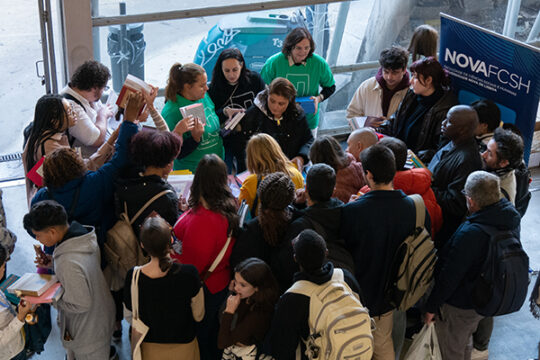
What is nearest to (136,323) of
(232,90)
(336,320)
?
(336,320)

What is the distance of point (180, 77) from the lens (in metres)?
4.30

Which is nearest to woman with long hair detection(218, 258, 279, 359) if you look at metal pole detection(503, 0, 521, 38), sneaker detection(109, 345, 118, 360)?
sneaker detection(109, 345, 118, 360)

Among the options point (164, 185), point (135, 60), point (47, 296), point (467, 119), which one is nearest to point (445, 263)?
point (467, 119)

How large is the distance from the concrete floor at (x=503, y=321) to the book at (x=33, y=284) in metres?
1.05

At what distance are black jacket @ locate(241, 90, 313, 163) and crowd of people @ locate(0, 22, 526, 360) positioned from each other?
27 centimetres

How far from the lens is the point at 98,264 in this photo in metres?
3.23

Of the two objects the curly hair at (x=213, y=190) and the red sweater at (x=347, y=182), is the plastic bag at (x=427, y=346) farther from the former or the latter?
the curly hair at (x=213, y=190)

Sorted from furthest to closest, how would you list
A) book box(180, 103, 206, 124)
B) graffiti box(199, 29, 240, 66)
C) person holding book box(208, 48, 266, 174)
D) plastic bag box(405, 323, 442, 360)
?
1. graffiti box(199, 29, 240, 66)
2. person holding book box(208, 48, 266, 174)
3. book box(180, 103, 206, 124)
4. plastic bag box(405, 323, 442, 360)

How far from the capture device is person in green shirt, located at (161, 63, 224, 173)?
4.29 meters

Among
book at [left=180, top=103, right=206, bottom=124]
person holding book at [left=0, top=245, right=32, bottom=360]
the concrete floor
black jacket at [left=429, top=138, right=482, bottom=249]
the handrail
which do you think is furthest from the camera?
the handrail

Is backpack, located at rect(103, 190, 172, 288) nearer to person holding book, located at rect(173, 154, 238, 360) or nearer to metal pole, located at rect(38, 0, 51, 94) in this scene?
person holding book, located at rect(173, 154, 238, 360)

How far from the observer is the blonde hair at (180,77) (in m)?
4.29

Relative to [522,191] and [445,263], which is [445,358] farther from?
[522,191]

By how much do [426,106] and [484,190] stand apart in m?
1.33
